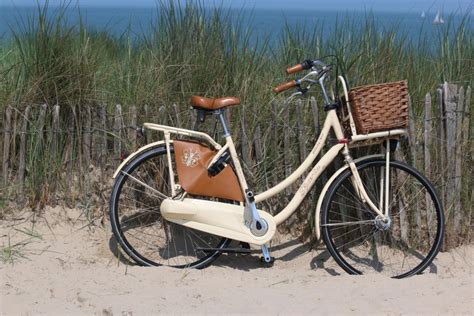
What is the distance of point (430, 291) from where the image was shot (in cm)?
432

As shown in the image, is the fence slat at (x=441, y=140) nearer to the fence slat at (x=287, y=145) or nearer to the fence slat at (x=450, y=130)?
the fence slat at (x=450, y=130)

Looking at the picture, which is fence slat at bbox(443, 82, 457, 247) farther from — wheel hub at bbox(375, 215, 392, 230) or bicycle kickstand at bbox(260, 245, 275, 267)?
bicycle kickstand at bbox(260, 245, 275, 267)

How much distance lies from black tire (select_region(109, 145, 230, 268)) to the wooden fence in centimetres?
18

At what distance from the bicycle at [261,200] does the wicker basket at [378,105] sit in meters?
0.07

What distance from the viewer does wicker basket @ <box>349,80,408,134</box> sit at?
458cm

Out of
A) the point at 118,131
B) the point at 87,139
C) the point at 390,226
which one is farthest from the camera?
the point at 87,139

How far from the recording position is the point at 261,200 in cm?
473

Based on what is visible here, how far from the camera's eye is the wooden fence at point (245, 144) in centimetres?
509

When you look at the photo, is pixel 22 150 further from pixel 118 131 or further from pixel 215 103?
pixel 215 103

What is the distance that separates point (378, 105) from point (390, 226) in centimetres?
86

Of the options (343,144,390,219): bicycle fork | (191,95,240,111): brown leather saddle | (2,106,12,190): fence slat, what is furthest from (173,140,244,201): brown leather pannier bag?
(2,106,12,190): fence slat

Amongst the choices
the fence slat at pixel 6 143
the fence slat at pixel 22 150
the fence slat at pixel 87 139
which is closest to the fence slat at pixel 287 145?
the fence slat at pixel 87 139

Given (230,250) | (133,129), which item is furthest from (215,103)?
(230,250)

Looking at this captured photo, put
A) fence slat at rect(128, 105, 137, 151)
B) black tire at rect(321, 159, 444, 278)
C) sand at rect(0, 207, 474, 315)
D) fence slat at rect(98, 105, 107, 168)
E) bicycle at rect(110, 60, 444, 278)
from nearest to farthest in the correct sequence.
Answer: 1. sand at rect(0, 207, 474, 315)
2. bicycle at rect(110, 60, 444, 278)
3. black tire at rect(321, 159, 444, 278)
4. fence slat at rect(128, 105, 137, 151)
5. fence slat at rect(98, 105, 107, 168)
